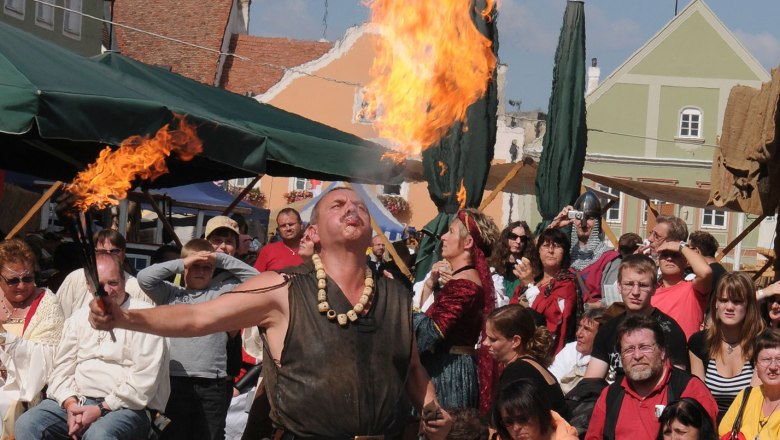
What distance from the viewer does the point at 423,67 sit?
8.12 m

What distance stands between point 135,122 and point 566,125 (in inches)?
170

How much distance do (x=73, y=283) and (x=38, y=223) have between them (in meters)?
10.1

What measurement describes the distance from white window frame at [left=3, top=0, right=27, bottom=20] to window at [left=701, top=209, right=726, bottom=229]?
22.2 metres

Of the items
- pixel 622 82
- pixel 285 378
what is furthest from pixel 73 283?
pixel 622 82

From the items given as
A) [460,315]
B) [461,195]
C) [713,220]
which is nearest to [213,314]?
[460,315]

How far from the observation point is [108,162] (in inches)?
198

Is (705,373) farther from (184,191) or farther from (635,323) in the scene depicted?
(184,191)

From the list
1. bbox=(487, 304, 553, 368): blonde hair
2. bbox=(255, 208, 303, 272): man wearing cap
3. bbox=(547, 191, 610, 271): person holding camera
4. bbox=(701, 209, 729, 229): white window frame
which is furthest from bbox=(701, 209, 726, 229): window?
bbox=(487, 304, 553, 368): blonde hair

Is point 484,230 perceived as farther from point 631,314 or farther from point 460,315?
point 631,314

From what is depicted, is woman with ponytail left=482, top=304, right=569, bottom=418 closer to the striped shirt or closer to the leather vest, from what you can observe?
the striped shirt

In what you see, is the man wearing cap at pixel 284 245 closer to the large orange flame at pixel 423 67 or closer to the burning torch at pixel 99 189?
the large orange flame at pixel 423 67

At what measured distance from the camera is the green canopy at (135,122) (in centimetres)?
762

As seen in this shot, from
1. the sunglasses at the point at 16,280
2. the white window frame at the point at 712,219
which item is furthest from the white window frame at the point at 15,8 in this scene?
the sunglasses at the point at 16,280

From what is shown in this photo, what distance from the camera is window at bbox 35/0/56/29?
30375 millimetres
